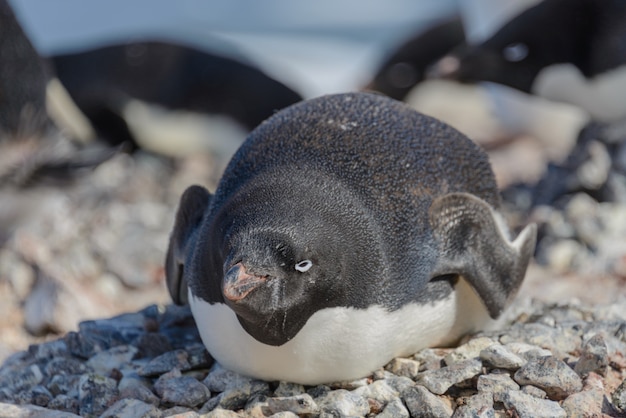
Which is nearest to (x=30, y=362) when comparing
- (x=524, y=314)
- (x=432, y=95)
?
(x=524, y=314)

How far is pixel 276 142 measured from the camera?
88.4 inches

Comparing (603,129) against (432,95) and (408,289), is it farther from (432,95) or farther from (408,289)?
(408,289)

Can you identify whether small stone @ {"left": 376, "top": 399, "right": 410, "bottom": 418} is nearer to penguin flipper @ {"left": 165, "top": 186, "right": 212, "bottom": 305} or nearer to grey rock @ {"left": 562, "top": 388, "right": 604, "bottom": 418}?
grey rock @ {"left": 562, "top": 388, "right": 604, "bottom": 418}

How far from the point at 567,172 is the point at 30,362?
2.90 metres

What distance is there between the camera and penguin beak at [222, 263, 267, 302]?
1720 millimetres

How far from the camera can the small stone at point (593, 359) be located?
2.09 meters

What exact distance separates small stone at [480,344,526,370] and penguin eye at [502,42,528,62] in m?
3.53

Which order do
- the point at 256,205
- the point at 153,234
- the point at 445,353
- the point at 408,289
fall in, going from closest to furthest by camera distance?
the point at 256,205 → the point at 408,289 → the point at 445,353 → the point at 153,234

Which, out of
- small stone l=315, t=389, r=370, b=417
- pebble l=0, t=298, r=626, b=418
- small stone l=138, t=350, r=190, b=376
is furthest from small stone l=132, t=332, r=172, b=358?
small stone l=315, t=389, r=370, b=417

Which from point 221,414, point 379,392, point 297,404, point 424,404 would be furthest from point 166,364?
point 424,404

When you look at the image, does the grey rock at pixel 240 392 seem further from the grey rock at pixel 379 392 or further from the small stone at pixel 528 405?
the small stone at pixel 528 405

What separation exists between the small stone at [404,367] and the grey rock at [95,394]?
65cm

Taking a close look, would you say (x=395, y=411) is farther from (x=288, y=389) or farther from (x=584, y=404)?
(x=584, y=404)

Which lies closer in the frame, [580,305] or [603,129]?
[580,305]
